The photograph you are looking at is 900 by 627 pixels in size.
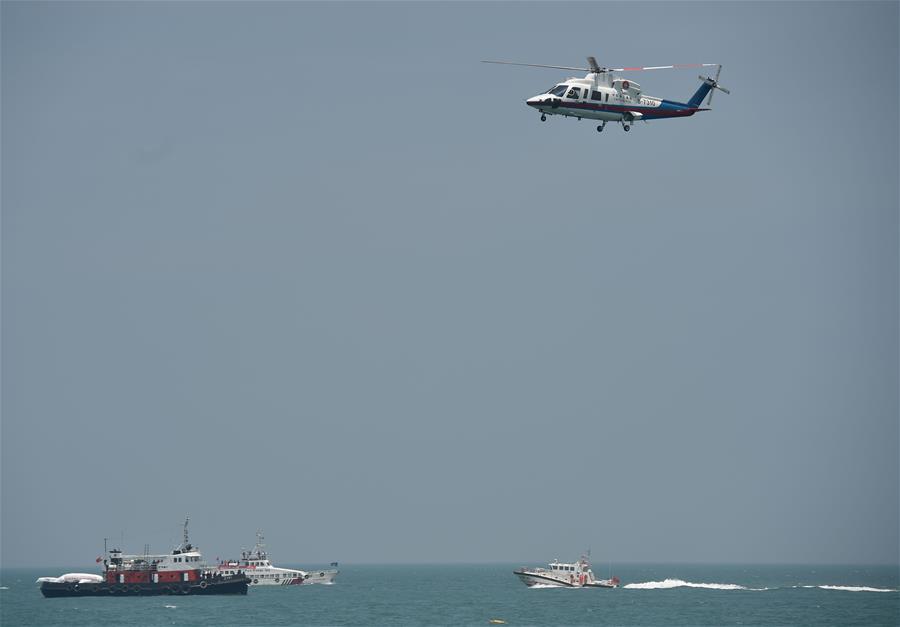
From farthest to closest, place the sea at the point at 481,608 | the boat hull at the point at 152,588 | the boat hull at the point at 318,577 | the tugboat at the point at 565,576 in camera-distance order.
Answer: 1. the boat hull at the point at 318,577
2. the tugboat at the point at 565,576
3. the boat hull at the point at 152,588
4. the sea at the point at 481,608

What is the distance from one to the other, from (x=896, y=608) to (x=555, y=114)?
3840 inches

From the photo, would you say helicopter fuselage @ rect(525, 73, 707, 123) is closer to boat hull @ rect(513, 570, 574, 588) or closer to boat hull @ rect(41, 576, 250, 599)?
boat hull @ rect(41, 576, 250, 599)

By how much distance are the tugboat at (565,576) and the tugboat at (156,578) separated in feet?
127

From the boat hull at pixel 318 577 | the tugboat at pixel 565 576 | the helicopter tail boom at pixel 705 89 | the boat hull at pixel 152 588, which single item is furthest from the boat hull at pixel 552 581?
the helicopter tail boom at pixel 705 89

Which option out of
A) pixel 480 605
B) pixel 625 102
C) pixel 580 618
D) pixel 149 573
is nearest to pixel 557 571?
pixel 480 605

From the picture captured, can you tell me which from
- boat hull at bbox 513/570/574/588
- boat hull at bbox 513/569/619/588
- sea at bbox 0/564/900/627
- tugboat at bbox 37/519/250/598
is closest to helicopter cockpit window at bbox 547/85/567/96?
sea at bbox 0/564/900/627

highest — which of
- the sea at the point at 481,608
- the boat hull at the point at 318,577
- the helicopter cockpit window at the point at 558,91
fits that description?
the helicopter cockpit window at the point at 558,91

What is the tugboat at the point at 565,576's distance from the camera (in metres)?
149

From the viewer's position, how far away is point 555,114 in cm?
7631

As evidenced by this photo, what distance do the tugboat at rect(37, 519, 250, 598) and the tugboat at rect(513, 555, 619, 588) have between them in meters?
38.7

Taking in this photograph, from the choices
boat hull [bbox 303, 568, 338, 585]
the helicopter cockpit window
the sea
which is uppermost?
the helicopter cockpit window

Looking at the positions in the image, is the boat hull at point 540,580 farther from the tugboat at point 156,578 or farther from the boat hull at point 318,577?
the tugboat at point 156,578

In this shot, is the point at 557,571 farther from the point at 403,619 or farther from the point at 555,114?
the point at 555,114

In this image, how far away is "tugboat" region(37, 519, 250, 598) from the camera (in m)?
135
